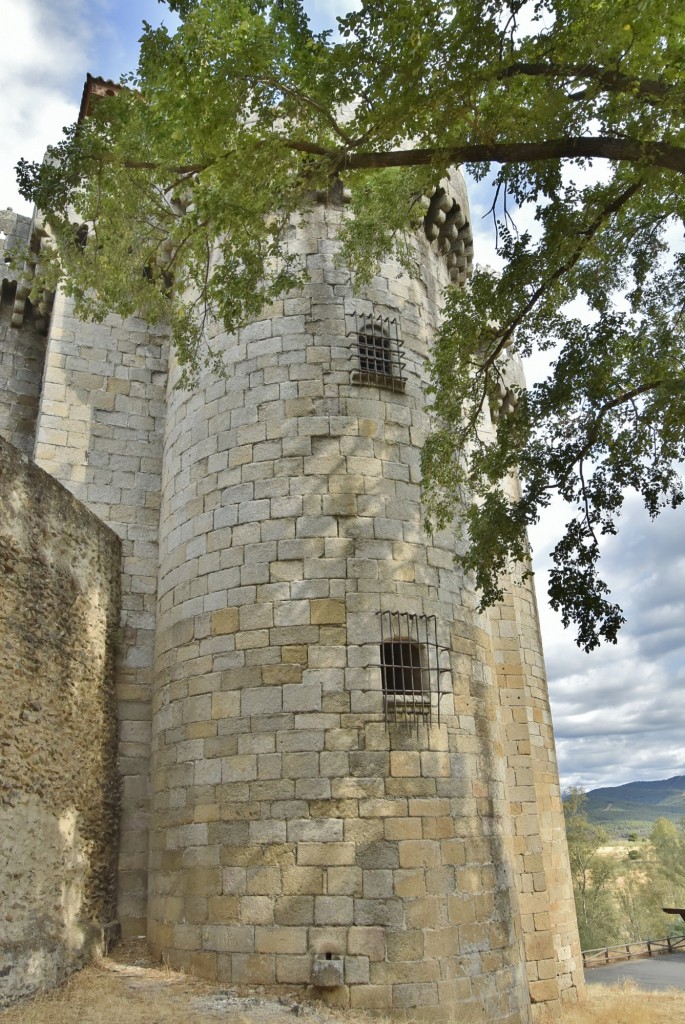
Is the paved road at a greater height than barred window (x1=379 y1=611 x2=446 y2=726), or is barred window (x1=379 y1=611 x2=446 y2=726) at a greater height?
barred window (x1=379 y1=611 x2=446 y2=726)

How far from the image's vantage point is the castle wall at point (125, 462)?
9.16 metres

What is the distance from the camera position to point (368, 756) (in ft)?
24.7

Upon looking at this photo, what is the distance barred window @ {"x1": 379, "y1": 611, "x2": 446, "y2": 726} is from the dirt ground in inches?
99.5

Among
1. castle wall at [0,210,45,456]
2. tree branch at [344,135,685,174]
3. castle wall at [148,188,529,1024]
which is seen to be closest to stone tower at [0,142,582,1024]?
castle wall at [148,188,529,1024]

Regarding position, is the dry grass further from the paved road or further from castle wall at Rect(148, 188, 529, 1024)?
castle wall at Rect(148, 188, 529, 1024)

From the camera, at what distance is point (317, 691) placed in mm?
7715

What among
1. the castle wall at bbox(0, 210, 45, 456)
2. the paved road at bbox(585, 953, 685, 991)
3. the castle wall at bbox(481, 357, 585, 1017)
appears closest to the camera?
the castle wall at bbox(481, 357, 585, 1017)

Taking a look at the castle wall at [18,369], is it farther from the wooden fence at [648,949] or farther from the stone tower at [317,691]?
the wooden fence at [648,949]

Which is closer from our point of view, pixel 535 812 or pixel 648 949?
pixel 535 812

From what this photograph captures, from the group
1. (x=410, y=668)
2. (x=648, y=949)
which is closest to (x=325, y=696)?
(x=410, y=668)

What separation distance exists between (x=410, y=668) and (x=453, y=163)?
15.6 feet

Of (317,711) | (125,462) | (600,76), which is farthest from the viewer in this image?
(125,462)

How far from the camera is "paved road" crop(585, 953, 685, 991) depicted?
13.1 meters

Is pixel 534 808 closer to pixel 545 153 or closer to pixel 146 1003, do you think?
pixel 146 1003
